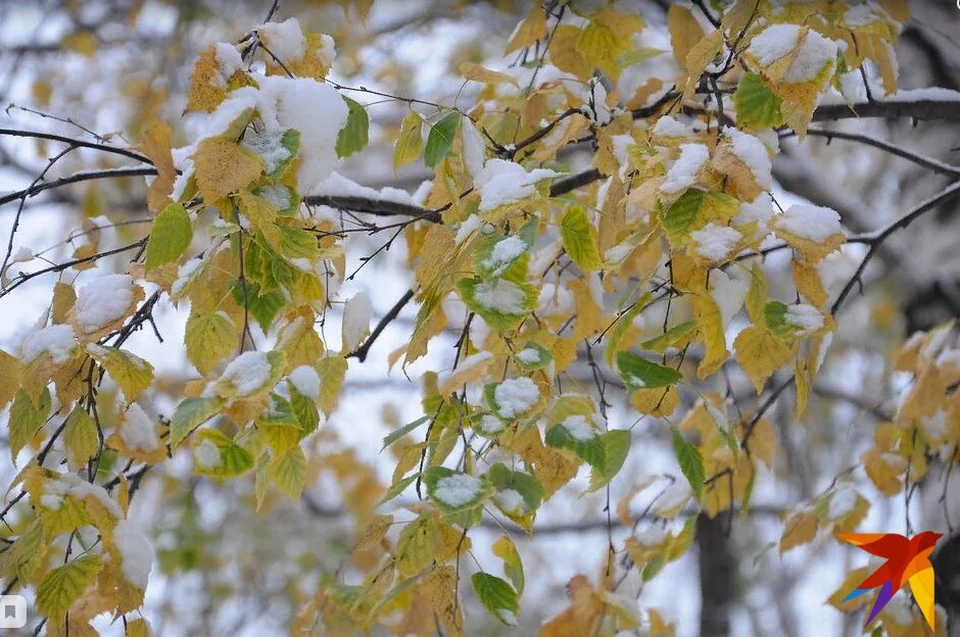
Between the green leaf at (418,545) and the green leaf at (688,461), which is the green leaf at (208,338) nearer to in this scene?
the green leaf at (418,545)

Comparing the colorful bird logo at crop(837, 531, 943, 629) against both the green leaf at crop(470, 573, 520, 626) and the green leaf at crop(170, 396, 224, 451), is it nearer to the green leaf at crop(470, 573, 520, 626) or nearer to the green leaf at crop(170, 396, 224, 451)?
the green leaf at crop(470, 573, 520, 626)

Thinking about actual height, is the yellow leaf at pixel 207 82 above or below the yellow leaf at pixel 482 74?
below

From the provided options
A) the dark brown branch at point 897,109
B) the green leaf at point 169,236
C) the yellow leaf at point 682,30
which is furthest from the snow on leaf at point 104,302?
the dark brown branch at point 897,109

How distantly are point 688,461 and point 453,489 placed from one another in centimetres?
25

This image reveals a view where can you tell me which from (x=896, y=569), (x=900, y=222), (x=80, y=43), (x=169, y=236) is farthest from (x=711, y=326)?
(x=80, y=43)

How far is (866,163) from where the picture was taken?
165 inches

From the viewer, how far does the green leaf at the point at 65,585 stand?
84cm

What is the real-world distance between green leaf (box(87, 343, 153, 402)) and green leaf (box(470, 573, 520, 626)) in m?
0.39

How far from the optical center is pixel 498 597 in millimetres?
891

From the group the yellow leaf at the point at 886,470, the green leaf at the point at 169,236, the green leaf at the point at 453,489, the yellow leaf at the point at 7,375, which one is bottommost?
the green leaf at the point at 453,489

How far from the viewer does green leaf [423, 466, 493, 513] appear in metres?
0.75

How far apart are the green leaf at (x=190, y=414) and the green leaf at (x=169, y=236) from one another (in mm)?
124

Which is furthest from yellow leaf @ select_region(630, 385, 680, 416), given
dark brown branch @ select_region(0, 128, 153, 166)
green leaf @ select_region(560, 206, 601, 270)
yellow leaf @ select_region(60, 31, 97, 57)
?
yellow leaf @ select_region(60, 31, 97, 57)

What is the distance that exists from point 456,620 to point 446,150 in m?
0.51
